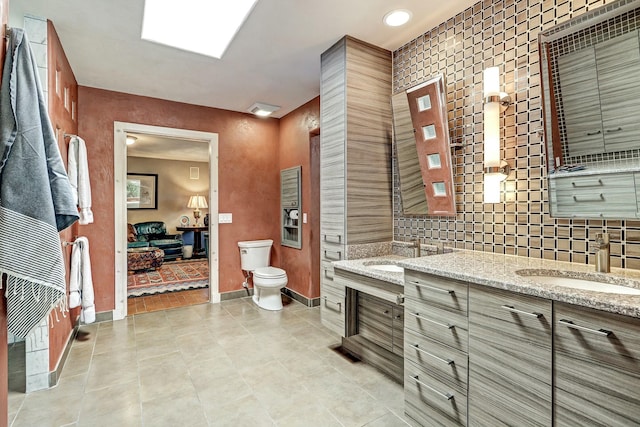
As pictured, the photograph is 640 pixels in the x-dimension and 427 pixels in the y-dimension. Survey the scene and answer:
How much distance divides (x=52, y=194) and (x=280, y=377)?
1808 millimetres

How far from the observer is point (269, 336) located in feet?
9.69

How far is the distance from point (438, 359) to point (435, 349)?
47 millimetres

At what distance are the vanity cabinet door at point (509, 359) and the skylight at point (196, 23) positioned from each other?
Answer: 2.27 meters

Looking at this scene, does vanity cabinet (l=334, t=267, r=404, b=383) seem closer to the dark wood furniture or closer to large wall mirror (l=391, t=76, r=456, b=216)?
large wall mirror (l=391, t=76, r=456, b=216)

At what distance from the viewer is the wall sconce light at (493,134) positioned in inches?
73.1

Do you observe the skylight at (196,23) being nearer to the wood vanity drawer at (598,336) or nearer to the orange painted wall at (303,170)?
the orange painted wall at (303,170)

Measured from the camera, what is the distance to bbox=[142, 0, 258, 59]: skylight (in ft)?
7.16

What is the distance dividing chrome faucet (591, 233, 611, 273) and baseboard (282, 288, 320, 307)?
9.37ft

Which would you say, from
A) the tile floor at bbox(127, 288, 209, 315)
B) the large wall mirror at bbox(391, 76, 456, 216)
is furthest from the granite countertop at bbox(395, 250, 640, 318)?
the tile floor at bbox(127, 288, 209, 315)

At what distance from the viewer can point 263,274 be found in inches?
146

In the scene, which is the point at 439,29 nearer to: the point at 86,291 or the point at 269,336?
the point at 269,336

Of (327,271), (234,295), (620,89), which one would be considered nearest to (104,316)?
(234,295)

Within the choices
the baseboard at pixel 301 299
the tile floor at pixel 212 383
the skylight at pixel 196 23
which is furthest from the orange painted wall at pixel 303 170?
the skylight at pixel 196 23

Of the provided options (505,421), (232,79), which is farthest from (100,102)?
(505,421)
